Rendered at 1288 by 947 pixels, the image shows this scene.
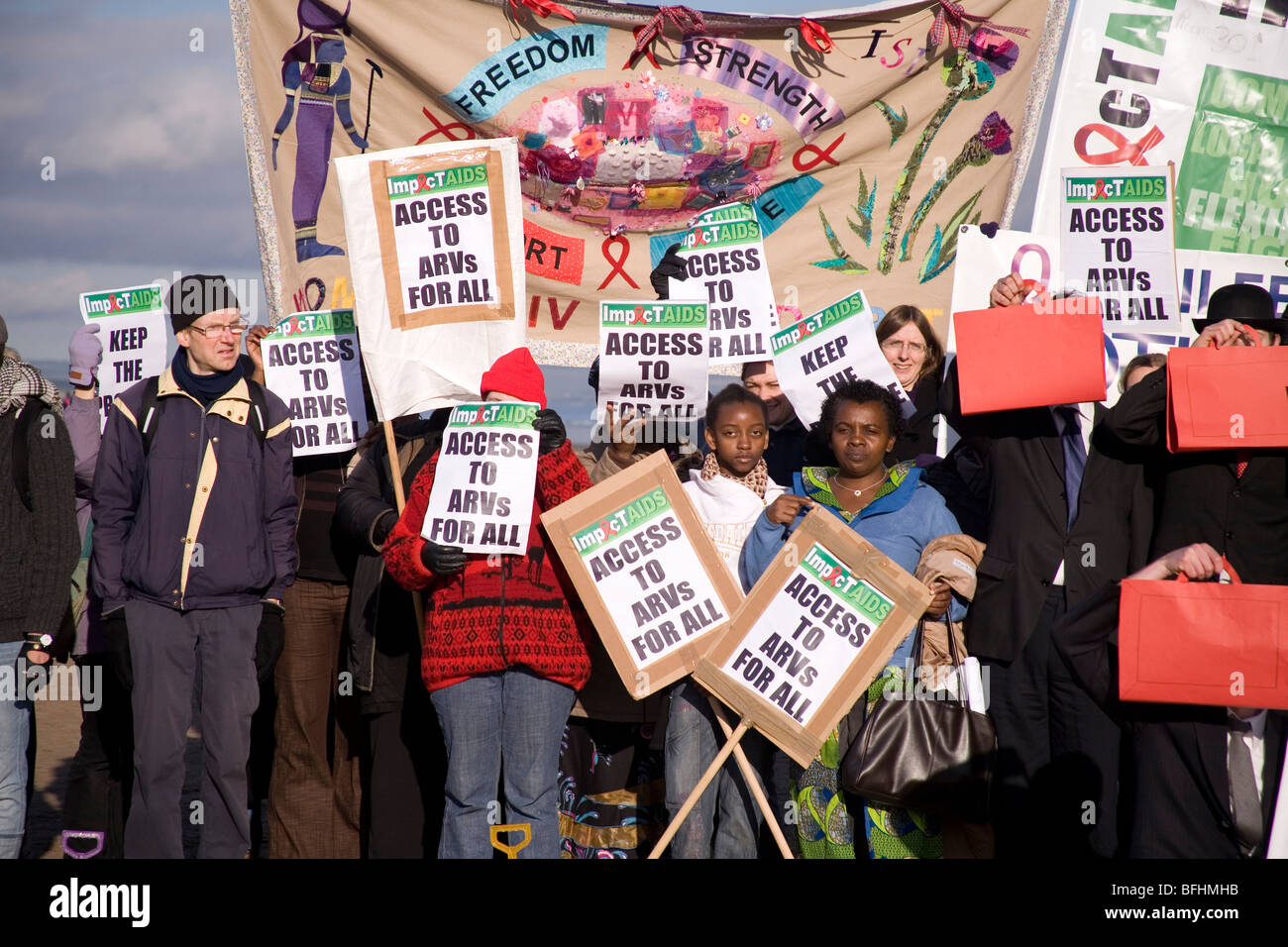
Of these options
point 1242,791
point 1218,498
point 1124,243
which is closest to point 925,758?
point 1242,791

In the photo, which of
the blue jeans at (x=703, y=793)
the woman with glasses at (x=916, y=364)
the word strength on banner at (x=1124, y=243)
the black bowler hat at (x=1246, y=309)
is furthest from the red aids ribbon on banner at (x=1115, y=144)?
the blue jeans at (x=703, y=793)

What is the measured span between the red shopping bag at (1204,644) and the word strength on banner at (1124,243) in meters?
2.44

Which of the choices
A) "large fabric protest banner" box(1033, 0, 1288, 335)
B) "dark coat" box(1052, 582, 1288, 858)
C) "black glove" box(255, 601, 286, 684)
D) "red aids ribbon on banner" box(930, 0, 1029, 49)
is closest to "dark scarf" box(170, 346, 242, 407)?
"black glove" box(255, 601, 286, 684)

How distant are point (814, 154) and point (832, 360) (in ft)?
6.87

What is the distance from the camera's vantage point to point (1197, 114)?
765cm

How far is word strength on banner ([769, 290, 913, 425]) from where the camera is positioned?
631 centimetres

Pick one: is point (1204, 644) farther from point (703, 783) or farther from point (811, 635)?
point (703, 783)

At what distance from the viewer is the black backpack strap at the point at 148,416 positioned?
17.9 ft

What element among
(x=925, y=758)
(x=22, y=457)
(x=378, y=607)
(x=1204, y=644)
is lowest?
(x=925, y=758)

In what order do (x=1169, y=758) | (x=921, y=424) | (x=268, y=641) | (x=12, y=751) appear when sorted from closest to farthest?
(x=1169, y=758) → (x=12, y=751) → (x=268, y=641) → (x=921, y=424)

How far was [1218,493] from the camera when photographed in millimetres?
4969

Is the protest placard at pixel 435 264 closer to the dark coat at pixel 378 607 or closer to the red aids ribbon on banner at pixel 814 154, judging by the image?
the dark coat at pixel 378 607

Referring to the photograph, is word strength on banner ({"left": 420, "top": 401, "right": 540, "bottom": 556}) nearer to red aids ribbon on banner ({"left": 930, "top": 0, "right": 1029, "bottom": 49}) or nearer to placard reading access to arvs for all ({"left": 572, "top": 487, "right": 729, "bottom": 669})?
placard reading access to arvs for all ({"left": 572, "top": 487, "right": 729, "bottom": 669})
